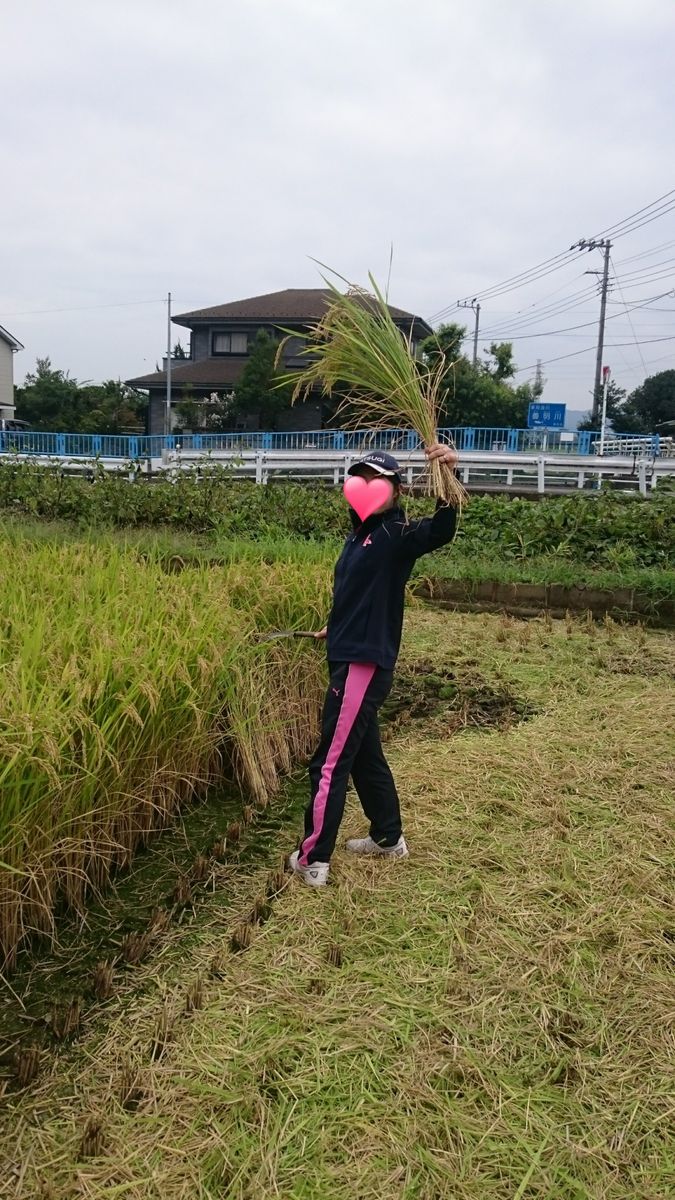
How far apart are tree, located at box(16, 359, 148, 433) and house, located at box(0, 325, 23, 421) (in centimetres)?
111

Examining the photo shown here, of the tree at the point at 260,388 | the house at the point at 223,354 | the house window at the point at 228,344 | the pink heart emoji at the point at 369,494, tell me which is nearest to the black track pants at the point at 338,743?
the pink heart emoji at the point at 369,494

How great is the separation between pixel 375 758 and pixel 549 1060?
1.03 m

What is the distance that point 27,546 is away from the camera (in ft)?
16.6

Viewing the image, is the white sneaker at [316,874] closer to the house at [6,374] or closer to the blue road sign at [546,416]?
the blue road sign at [546,416]

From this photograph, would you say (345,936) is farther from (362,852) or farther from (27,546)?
(27,546)

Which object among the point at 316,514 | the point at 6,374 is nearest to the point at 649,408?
the point at 6,374

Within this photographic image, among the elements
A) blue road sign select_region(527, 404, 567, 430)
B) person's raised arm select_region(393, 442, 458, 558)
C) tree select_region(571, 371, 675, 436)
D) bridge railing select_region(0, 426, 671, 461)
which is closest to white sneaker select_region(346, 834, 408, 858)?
person's raised arm select_region(393, 442, 458, 558)

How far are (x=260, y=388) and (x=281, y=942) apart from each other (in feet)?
78.2

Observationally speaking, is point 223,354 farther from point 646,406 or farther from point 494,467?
point 646,406

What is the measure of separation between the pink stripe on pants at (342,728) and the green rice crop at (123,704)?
497 mm

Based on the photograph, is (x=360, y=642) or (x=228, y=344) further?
(x=228, y=344)

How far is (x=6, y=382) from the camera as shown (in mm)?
31812

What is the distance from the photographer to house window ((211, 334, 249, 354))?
3067 cm

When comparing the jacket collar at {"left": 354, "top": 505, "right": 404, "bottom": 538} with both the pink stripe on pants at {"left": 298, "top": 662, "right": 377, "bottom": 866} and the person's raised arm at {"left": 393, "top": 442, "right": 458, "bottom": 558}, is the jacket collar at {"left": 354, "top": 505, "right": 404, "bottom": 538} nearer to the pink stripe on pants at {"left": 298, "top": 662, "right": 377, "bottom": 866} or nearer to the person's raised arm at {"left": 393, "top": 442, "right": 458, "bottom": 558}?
the person's raised arm at {"left": 393, "top": 442, "right": 458, "bottom": 558}
